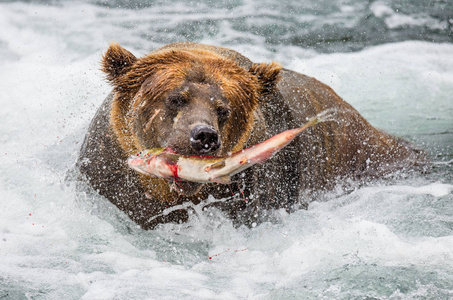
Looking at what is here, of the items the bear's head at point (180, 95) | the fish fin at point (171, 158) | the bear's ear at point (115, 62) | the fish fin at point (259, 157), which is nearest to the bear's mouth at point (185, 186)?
the bear's head at point (180, 95)

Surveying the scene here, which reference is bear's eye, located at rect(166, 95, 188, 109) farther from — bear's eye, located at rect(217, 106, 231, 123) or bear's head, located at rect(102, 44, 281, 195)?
bear's eye, located at rect(217, 106, 231, 123)

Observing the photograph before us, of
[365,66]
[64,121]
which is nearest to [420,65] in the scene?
[365,66]

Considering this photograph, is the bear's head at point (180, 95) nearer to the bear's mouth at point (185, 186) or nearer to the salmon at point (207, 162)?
the bear's mouth at point (185, 186)

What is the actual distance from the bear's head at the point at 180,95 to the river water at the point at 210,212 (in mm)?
640

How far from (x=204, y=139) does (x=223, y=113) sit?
0.71 m

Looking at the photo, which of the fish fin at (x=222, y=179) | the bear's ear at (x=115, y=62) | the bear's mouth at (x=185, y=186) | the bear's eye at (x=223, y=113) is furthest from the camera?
the bear's ear at (x=115, y=62)

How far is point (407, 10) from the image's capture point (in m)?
11.5

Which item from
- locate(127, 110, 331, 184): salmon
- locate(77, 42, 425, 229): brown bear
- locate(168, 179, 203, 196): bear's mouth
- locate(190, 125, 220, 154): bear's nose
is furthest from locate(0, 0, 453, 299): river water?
locate(190, 125, 220, 154): bear's nose

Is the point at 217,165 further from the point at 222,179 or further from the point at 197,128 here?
the point at 197,128

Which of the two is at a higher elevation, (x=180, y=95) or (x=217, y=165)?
(x=180, y=95)

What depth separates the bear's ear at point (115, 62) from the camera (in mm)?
4121

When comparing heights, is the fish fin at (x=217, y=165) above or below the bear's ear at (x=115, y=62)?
below

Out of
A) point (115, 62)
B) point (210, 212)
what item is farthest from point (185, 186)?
point (115, 62)

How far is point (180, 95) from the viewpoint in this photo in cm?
384
